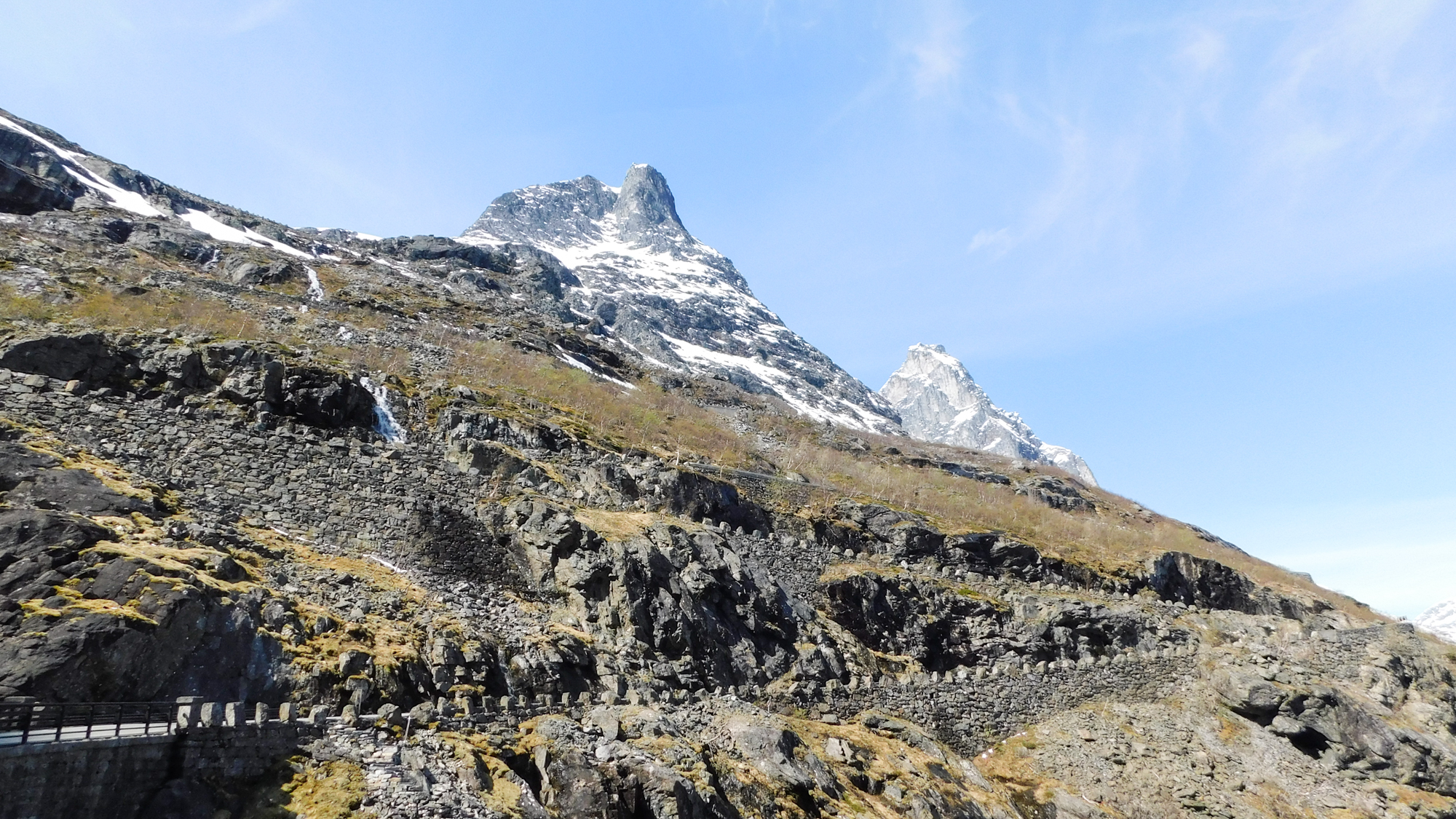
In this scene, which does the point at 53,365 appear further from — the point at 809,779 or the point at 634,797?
the point at 809,779

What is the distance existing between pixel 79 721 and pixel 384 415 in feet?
78.4

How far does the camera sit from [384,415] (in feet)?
117

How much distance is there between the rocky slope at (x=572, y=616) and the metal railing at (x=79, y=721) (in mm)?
1087

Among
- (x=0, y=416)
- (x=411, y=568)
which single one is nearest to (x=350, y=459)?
(x=411, y=568)

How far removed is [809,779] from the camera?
21.5 metres

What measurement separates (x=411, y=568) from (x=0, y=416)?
13774 mm

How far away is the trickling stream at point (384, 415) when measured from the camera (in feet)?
112

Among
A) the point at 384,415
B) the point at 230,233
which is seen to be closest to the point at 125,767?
the point at 384,415

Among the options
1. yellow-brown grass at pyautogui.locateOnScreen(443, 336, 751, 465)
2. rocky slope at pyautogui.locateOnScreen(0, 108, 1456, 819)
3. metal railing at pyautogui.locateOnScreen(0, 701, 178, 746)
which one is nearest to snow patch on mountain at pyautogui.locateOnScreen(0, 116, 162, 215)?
rocky slope at pyautogui.locateOnScreen(0, 108, 1456, 819)

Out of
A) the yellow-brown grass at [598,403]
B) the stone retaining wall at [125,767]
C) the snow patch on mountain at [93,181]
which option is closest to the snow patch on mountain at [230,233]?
the snow patch on mountain at [93,181]

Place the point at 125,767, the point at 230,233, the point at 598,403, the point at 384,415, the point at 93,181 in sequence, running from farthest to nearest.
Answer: the point at 93,181
the point at 230,233
the point at 598,403
the point at 384,415
the point at 125,767

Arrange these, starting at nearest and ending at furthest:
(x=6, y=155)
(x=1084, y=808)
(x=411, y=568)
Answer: (x=411, y=568), (x=1084, y=808), (x=6, y=155)

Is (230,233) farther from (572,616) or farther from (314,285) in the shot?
(572,616)

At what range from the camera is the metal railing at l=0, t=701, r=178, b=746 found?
11.6 m
